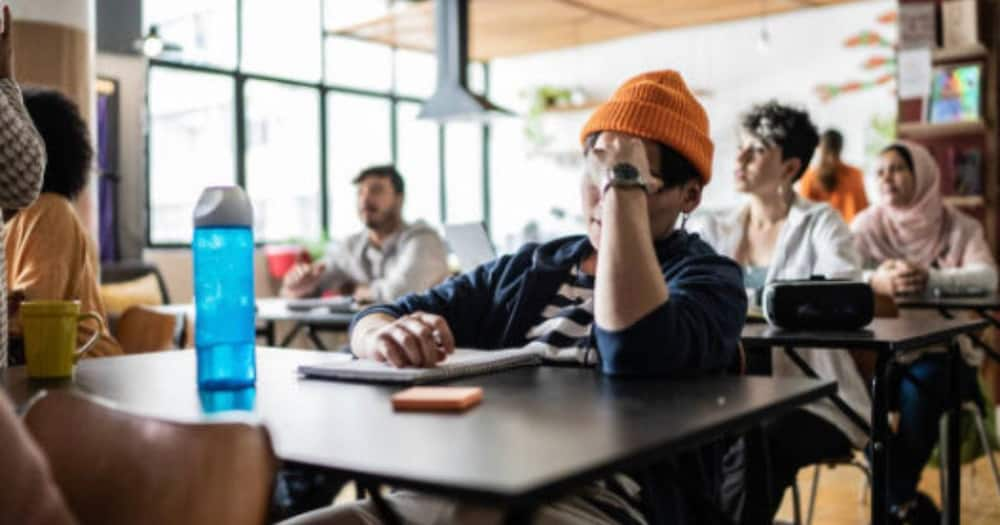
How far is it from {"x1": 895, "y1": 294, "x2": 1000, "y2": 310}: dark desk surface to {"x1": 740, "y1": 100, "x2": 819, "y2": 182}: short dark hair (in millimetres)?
572

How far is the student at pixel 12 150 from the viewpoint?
1.49 m

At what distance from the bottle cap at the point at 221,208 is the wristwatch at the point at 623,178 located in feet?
1.51

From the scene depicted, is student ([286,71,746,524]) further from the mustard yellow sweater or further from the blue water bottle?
the mustard yellow sweater

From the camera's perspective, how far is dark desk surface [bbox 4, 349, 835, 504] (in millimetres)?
750

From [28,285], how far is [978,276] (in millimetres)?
3027

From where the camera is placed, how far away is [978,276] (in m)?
3.54

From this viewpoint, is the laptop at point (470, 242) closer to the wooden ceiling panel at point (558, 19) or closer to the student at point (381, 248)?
the student at point (381, 248)

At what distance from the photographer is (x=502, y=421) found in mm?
947

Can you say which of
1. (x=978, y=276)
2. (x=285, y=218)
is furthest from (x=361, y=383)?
(x=285, y=218)

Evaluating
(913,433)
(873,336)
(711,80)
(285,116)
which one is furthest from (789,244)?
(711,80)

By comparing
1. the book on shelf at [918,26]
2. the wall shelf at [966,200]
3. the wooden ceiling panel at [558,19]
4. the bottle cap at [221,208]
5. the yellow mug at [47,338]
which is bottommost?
the yellow mug at [47,338]

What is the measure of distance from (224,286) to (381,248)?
331 cm

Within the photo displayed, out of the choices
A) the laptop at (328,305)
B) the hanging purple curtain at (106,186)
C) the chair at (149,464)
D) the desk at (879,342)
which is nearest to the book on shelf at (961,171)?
the desk at (879,342)

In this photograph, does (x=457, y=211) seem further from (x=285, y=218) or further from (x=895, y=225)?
(x=895, y=225)
